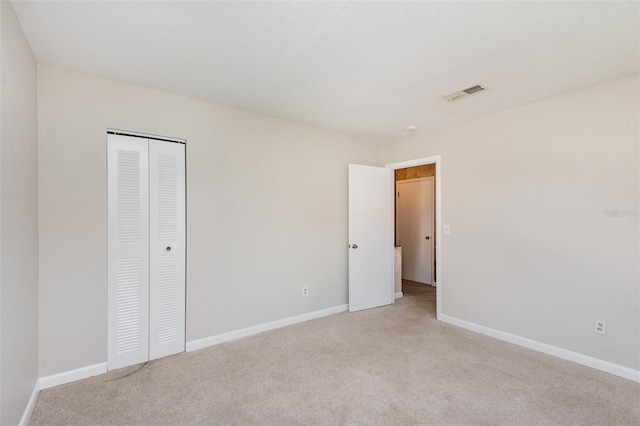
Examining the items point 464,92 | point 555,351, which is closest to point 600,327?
point 555,351

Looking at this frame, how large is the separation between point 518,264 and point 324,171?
2.40m

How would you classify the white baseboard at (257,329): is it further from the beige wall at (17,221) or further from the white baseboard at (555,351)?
the white baseboard at (555,351)

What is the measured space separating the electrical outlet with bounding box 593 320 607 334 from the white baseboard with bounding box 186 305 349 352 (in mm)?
2539

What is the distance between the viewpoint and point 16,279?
1702 millimetres

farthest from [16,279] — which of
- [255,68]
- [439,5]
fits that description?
[439,5]

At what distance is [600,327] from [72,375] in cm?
431

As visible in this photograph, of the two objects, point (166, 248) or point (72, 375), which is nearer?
point (72, 375)

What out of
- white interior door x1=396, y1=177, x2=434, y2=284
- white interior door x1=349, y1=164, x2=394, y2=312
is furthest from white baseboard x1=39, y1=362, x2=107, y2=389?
white interior door x1=396, y1=177, x2=434, y2=284

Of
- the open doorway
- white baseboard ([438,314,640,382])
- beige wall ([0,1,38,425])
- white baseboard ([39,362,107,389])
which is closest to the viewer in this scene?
beige wall ([0,1,38,425])

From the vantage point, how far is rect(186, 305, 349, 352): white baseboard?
291cm

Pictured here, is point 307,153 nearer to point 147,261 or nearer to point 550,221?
point 147,261

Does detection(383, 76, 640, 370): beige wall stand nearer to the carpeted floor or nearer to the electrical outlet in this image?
the electrical outlet

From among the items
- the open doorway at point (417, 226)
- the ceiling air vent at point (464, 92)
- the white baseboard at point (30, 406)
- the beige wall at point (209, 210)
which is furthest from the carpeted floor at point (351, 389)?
the open doorway at point (417, 226)

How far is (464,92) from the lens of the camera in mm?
2717
